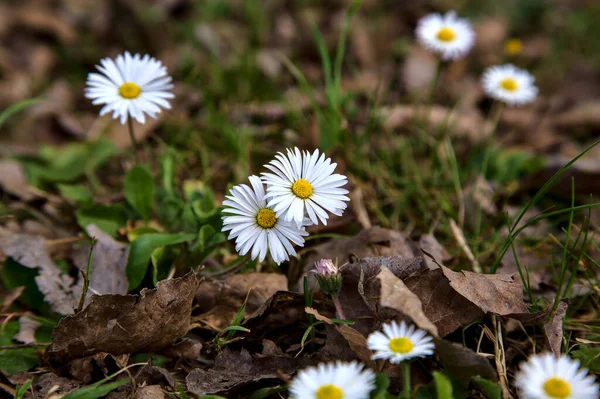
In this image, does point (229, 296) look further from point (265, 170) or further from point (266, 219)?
point (265, 170)

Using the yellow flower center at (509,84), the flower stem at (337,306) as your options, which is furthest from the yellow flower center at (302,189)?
the yellow flower center at (509,84)

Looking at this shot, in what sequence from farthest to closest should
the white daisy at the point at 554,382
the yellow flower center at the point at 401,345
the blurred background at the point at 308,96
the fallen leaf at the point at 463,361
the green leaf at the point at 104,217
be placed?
the blurred background at the point at 308,96, the green leaf at the point at 104,217, the fallen leaf at the point at 463,361, the yellow flower center at the point at 401,345, the white daisy at the point at 554,382

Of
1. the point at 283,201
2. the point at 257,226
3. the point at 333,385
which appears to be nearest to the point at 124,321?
→ the point at 257,226

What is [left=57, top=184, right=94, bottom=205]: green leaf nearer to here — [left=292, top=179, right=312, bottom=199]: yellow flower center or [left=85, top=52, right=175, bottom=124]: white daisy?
[left=85, top=52, right=175, bottom=124]: white daisy

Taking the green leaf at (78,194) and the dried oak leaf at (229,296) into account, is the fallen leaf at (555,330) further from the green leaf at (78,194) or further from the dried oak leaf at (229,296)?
the green leaf at (78,194)

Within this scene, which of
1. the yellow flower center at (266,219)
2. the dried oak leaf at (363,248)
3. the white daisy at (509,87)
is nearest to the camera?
the yellow flower center at (266,219)

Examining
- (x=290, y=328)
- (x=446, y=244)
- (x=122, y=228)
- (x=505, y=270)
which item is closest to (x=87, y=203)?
(x=122, y=228)

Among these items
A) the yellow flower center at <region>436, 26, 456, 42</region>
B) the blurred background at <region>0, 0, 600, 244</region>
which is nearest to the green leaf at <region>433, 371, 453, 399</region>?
the blurred background at <region>0, 0, 600, 244</region>
